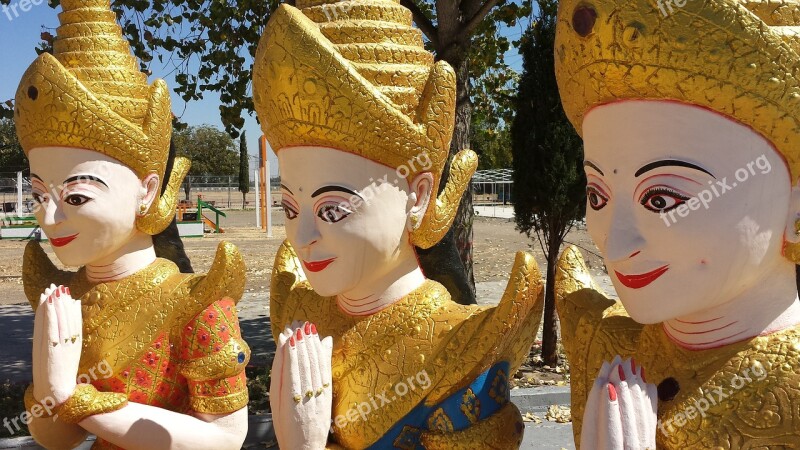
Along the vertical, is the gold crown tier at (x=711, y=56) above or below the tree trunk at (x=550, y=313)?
above

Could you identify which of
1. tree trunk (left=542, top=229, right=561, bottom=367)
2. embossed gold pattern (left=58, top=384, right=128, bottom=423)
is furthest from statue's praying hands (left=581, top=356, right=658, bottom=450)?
tree trunk (left=542, top=229, right=561, bottom=367)

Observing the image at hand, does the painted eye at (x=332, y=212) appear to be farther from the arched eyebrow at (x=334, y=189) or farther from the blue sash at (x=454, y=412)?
the blue sash at (x=454, y=412)

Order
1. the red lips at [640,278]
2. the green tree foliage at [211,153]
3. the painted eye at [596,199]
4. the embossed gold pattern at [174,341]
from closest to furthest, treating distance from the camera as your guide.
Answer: the red lips at [640,278], the painted eye at [596,199], the embossed gold pattern at [174,341], the green tree foliage at [211,153]

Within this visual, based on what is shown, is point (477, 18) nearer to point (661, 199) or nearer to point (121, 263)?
point (121, 263)

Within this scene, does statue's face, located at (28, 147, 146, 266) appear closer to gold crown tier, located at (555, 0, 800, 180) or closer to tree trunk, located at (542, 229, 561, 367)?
gold crown tier, located at (555, 0, 800, 180)

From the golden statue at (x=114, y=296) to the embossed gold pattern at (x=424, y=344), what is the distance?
0.66 metres

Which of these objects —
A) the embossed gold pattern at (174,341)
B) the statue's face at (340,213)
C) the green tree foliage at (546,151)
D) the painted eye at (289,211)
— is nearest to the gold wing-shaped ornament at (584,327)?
the statue's face at (340,213)

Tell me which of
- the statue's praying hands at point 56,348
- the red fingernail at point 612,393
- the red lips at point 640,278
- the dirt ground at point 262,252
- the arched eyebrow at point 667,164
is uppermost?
the arched eyebrow at point 667,164

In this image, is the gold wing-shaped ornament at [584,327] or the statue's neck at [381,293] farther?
the statue's neck at [381,293]

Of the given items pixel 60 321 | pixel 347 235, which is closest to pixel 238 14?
pixel 60 321

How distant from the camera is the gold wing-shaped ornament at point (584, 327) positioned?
204 centimetres

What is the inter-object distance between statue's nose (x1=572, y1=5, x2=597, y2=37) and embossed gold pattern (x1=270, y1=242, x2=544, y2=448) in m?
0.73

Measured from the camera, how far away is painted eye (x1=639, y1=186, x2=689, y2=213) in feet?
5.51

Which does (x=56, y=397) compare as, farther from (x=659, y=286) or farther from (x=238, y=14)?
(x=238, y=14)
